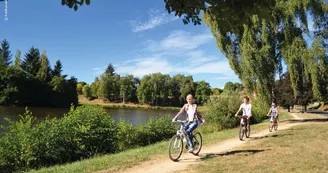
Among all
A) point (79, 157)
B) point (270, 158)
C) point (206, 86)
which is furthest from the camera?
point (206, 86)

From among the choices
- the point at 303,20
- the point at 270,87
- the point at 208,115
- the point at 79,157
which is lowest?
the point at 79,157

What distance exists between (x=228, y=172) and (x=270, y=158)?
2300mm

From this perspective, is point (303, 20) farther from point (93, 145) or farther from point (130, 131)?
point (93, 145)

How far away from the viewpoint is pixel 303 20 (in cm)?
2030

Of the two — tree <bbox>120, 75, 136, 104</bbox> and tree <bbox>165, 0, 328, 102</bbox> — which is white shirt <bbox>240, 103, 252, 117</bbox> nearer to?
tree <bbox>165, 0, 328, 102</bbox>

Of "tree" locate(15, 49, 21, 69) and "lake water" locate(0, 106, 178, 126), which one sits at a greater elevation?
"tree" locate(15, 49, 21, 69)

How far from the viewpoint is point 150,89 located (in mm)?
100125

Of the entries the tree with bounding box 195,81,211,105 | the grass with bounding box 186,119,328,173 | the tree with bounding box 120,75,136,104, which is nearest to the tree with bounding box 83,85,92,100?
the tree with bounding box 120,75,136,104

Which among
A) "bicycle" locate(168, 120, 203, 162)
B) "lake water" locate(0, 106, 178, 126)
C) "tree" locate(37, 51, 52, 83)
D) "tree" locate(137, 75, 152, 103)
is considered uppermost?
"tree" locate(37, 51, 52, 83)

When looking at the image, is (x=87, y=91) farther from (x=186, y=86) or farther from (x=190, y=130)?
(x=190, y=130)

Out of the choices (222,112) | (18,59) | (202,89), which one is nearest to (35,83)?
(18,59)

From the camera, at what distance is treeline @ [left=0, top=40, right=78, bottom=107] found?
6881cm

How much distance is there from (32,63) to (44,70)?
15.1 feet

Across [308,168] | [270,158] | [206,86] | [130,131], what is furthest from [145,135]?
[206,86]
